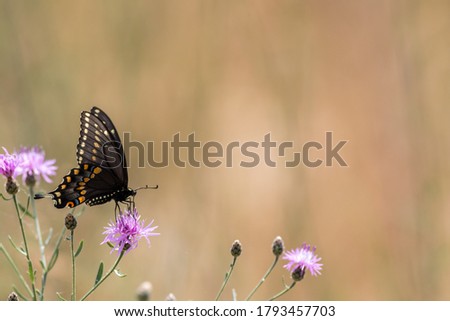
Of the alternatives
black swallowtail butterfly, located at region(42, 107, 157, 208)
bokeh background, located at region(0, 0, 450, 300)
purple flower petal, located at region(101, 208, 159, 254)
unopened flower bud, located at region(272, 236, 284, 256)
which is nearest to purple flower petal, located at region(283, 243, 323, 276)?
unopened flower bud, located at region(272, 236, 284, 256)

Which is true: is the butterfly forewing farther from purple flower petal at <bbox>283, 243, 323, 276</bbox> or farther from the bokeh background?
the bokeh background

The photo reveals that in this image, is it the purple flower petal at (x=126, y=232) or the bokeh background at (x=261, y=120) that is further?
the bokeh background at (x=261, y=120)

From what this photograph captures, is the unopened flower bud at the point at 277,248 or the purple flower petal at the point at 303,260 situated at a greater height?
the unopened flower bud at the point at 277,248

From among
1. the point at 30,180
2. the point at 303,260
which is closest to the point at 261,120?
the point at 303,260

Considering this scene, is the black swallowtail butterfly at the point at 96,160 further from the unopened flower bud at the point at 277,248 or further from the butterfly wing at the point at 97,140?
the unopened flower bud at the point at 277,248

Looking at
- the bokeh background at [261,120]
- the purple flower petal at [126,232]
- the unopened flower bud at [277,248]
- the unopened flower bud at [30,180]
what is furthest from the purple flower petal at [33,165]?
the bokeh background at [261,120]
